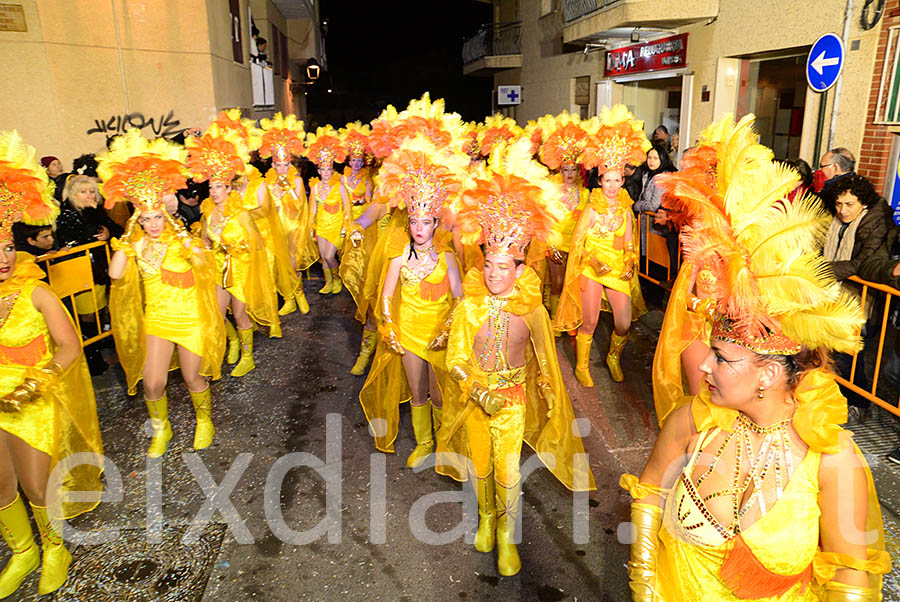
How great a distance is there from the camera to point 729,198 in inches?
75.7

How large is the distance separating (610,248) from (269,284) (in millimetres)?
3626

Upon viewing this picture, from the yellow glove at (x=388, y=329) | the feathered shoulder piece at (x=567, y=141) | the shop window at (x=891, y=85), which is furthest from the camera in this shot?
the shop window at (x=891, y=85)

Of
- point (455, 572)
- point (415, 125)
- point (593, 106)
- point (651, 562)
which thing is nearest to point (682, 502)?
point (651, 562)

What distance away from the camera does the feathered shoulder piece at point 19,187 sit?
3.36m

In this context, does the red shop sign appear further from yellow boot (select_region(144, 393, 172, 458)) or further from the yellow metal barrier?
yellow boot (select_region(144, 393, 172, 458))

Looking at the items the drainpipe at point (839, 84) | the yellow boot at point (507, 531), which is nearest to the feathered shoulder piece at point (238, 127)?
the yellow boot at point (507, 531)

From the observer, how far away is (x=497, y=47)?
2323cm

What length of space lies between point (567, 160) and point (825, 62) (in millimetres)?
4021

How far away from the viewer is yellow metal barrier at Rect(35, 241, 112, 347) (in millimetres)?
5840

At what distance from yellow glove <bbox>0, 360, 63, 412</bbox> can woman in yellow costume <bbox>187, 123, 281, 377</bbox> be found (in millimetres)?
2571

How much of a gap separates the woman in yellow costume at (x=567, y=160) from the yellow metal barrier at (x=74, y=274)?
15.0 ft

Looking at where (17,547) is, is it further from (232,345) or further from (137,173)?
(232,345)

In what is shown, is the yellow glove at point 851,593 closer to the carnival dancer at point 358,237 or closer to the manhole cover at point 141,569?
the manhole cover at point 141,569

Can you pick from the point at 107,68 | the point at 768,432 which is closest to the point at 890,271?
the point at 768,432
